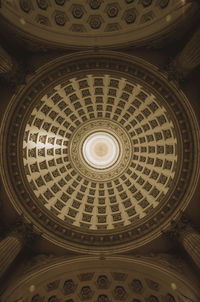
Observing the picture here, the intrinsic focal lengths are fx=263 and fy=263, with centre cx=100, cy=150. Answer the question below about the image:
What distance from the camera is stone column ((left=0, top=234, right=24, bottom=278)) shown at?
1780cm

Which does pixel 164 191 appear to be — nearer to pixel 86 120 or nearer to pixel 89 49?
pixel 86 120

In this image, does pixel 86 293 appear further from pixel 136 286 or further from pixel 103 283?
pixel 136 286

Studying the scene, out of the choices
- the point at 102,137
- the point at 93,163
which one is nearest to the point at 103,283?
the point at 93,163

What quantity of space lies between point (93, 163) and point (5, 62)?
50.7 feet

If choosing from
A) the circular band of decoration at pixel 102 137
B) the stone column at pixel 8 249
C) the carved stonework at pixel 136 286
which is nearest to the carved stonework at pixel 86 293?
the carved stonework at pixel 136 286

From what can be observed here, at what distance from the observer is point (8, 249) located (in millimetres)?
18594

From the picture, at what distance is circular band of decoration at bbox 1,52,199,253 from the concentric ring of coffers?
155cm

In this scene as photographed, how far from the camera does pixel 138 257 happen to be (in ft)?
70.7

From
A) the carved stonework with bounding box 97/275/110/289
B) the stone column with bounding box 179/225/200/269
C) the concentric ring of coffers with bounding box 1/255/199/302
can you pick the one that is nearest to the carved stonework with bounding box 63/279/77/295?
the concentric ring of coffers with bounding box 1/255/199/302

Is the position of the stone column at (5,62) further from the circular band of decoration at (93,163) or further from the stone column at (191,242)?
the stone column at (191,242)

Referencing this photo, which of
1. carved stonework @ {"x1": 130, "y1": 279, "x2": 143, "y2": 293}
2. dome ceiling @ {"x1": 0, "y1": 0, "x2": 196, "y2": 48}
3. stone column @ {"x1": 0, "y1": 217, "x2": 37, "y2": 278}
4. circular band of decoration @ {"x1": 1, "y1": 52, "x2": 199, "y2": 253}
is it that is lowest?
carved stonework @ {"x1": 130, "y1": 279, "x2": 143, "y2": 293}

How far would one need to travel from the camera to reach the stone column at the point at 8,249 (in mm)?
17797

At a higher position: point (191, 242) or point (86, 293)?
point (191, 242)

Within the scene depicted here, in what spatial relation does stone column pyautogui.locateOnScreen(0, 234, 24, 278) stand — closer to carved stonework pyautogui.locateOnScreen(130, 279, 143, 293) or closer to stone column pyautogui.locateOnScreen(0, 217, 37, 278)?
stone column pyautogui.locateOnScreen(0, 217, 37, 278)
